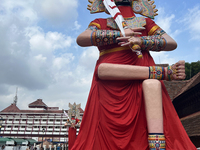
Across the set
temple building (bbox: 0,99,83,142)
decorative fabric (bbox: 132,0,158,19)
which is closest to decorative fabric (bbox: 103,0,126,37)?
decorative fabric (bbox: 132,0,158,19)

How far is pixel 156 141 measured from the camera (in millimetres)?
2867

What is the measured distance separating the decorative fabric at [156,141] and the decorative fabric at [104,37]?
5.15 ft

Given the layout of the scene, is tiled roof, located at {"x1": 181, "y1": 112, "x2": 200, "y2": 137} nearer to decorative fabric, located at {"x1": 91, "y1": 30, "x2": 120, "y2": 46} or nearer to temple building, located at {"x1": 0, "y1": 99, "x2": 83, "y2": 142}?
decorative fabric, located at {"x1": 91, "y1": 30, "x2": 120, "y2": 46}

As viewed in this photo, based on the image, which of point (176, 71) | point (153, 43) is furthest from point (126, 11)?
point (176, 71)

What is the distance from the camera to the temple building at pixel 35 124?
43.8 m

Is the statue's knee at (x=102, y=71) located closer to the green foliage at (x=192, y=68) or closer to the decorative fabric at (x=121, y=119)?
the decorative fabric at (x=121, y=119)

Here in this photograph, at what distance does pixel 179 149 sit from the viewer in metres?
2.97

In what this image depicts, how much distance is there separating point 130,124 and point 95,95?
768 millimetres

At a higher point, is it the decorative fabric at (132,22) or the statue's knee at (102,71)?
the decorative fabric at (132,22)

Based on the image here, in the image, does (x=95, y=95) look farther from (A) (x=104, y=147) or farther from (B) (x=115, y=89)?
(A) (x=104, y=147)

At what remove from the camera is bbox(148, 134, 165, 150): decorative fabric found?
2827 millimetres

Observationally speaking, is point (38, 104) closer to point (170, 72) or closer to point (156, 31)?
point (156, 31)

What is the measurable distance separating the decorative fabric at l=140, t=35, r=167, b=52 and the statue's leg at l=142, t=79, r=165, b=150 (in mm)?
610

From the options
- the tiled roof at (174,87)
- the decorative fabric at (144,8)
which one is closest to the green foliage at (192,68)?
the tiled roof at (174,87)
